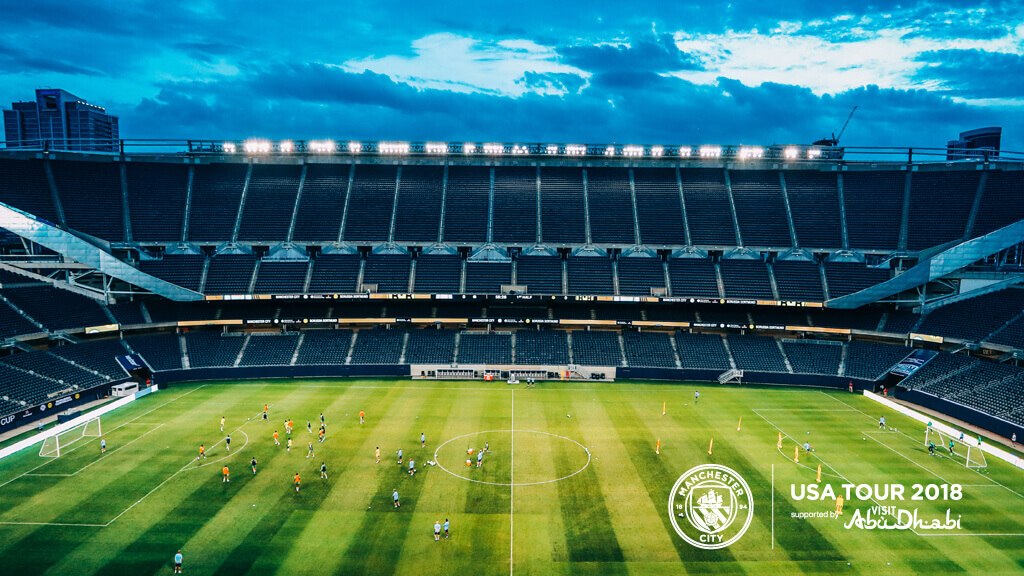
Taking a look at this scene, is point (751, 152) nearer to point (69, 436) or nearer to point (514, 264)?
point (514, 264)

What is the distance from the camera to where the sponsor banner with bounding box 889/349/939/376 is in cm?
4581

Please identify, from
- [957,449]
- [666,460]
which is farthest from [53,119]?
[957,449]

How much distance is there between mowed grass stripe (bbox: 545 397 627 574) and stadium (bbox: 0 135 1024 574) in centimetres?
17

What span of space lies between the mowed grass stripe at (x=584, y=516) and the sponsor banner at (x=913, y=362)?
33.5 metres

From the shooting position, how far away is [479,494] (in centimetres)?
2622

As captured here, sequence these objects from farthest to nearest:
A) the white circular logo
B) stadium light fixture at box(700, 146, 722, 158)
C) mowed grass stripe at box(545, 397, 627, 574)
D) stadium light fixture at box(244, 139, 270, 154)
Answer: stadium light fixture at box(700, 146, 722, 158)
stadium light fixture at box(244, 139, 270, 154)
the white circular logo
mowed grass stripe at box(545, 397, 627, 574)

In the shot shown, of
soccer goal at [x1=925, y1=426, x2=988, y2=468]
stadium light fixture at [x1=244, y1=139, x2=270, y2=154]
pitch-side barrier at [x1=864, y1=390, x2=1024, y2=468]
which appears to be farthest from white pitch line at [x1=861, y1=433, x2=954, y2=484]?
stadium light fixture at [x1=244, y1=139, x2=270, y2=154]

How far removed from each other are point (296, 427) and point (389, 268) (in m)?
24.4

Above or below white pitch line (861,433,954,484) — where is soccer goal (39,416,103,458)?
above

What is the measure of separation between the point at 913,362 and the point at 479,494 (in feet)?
140

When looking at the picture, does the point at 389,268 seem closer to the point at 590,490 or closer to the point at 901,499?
the point at 590,490

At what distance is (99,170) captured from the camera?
58844mm

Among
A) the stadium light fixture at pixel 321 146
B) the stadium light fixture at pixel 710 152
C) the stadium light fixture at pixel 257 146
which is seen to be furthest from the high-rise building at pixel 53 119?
the stadium light fixture at pixel 710 152

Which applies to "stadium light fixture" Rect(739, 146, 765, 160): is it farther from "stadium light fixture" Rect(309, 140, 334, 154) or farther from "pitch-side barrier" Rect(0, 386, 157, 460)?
"pitch-side barrier" Rect(0, 386, 157, 460)
